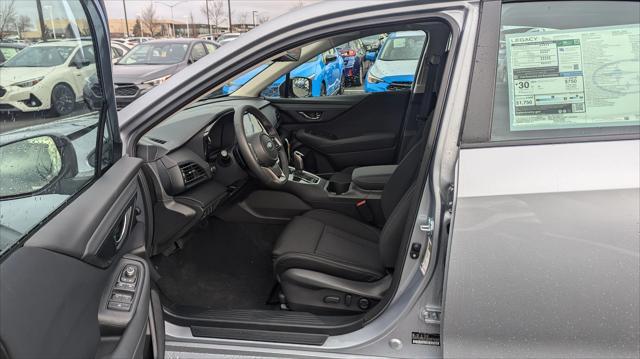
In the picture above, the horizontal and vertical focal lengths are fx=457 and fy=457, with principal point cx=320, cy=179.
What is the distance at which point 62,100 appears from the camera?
3.80 ft

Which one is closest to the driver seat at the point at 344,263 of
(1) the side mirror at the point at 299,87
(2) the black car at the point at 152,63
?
(1) the side mirror at the point at 299,87

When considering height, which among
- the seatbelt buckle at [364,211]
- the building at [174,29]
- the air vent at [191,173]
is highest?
the building at [174,29]

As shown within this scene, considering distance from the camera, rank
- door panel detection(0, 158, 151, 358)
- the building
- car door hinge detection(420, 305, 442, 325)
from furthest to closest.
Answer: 1. the building
2. car door hinge detection(420, 305, 442, 325)
3. door panel detection(0, 158, 151, 358)

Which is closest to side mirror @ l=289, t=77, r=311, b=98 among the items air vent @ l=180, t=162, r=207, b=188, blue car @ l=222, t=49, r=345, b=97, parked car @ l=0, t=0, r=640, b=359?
blue car @ l=222, t=49, r=345, b=97

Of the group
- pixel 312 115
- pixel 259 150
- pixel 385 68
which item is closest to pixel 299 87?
pixel 312 115

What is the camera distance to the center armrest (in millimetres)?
2869

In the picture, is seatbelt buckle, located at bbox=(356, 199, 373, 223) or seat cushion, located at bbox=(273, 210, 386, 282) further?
seatbelt buckle, located at bbox=(356, 199, 373, 223)

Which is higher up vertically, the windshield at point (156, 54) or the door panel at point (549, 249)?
the windshield at point (156, 54)

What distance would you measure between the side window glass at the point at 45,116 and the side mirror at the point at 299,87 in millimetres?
3120

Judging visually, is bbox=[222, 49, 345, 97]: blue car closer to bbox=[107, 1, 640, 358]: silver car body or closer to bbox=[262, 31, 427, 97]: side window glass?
bbox=[262, 31, 427, 97]: side window glass

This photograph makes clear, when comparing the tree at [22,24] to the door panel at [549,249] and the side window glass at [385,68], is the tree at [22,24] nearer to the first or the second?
the door panel at [549,249]

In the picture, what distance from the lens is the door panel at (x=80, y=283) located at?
2.75 feet

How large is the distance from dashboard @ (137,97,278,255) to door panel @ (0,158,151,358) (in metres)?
0.60

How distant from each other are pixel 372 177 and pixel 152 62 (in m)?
8.47
